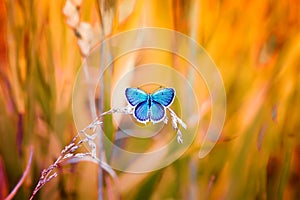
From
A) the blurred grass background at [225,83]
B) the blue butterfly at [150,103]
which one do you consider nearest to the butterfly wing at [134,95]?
the blue butterfly at [150,103]

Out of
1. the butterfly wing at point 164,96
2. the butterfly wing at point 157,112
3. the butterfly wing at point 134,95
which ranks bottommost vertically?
the butterfly wing at point 157,112

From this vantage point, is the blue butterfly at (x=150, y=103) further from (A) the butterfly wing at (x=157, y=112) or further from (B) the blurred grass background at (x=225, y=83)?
(B) the blurred grass background at (x=225, y=83)

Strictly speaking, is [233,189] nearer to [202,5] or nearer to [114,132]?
[114,132]

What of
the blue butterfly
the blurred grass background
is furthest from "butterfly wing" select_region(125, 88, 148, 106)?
the blurred grass background

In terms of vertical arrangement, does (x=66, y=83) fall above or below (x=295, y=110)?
above

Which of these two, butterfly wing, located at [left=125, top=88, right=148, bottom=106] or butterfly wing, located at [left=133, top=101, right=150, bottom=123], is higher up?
butterfly wing, located at [left=125, top=88, right=148, bottom=106]

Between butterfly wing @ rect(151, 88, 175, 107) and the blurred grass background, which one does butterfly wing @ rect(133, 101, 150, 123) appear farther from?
the blurred grass background

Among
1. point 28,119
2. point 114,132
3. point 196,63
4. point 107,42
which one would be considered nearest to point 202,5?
point 196,63

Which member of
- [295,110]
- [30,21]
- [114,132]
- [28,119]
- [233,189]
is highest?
[30,21]
